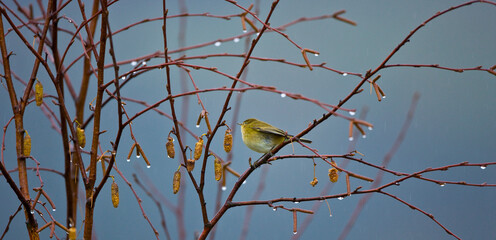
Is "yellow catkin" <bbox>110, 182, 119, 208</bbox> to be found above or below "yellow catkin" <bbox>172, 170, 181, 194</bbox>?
below

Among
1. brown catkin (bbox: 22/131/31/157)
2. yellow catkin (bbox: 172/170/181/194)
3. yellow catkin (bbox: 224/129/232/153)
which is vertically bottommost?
yellow catkin (bbox: 172/170/181/194)

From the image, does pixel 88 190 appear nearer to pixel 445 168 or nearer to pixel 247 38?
pixel 247 38

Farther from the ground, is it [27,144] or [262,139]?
[262,139]

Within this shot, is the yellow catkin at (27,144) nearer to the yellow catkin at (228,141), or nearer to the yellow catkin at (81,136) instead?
the yellow catkin at (81,136)

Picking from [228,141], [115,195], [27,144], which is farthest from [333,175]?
[27,144]

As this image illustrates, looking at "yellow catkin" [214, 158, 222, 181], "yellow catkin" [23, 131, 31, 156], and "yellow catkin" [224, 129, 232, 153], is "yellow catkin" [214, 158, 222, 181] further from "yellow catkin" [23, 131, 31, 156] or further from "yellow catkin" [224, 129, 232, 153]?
"yellow catkin" [23, 131, 31, 156]

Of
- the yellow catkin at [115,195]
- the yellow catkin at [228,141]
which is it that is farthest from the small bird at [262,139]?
the yellow catkin at [115,195]

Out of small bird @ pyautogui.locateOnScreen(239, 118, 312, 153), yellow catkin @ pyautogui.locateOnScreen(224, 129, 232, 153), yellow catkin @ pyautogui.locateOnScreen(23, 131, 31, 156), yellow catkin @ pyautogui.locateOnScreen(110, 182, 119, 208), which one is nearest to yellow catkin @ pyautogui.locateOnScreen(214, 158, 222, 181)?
yellow catkin @ pyautogui.locateOnScreen(224, 129, 232, 153)

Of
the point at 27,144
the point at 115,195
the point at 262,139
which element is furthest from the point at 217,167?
the point at 262,139

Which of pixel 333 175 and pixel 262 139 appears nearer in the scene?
pixel 333 175

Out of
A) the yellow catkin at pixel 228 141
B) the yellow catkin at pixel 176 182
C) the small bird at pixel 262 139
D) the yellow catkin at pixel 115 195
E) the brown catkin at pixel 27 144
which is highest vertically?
the small bird at pixel 262 139

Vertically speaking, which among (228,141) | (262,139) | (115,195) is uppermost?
(262,139)

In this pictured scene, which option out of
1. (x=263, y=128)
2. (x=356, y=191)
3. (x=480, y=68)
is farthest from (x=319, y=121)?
(x=263, y=128)

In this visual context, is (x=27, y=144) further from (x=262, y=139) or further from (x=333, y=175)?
(x=262, y=139)
